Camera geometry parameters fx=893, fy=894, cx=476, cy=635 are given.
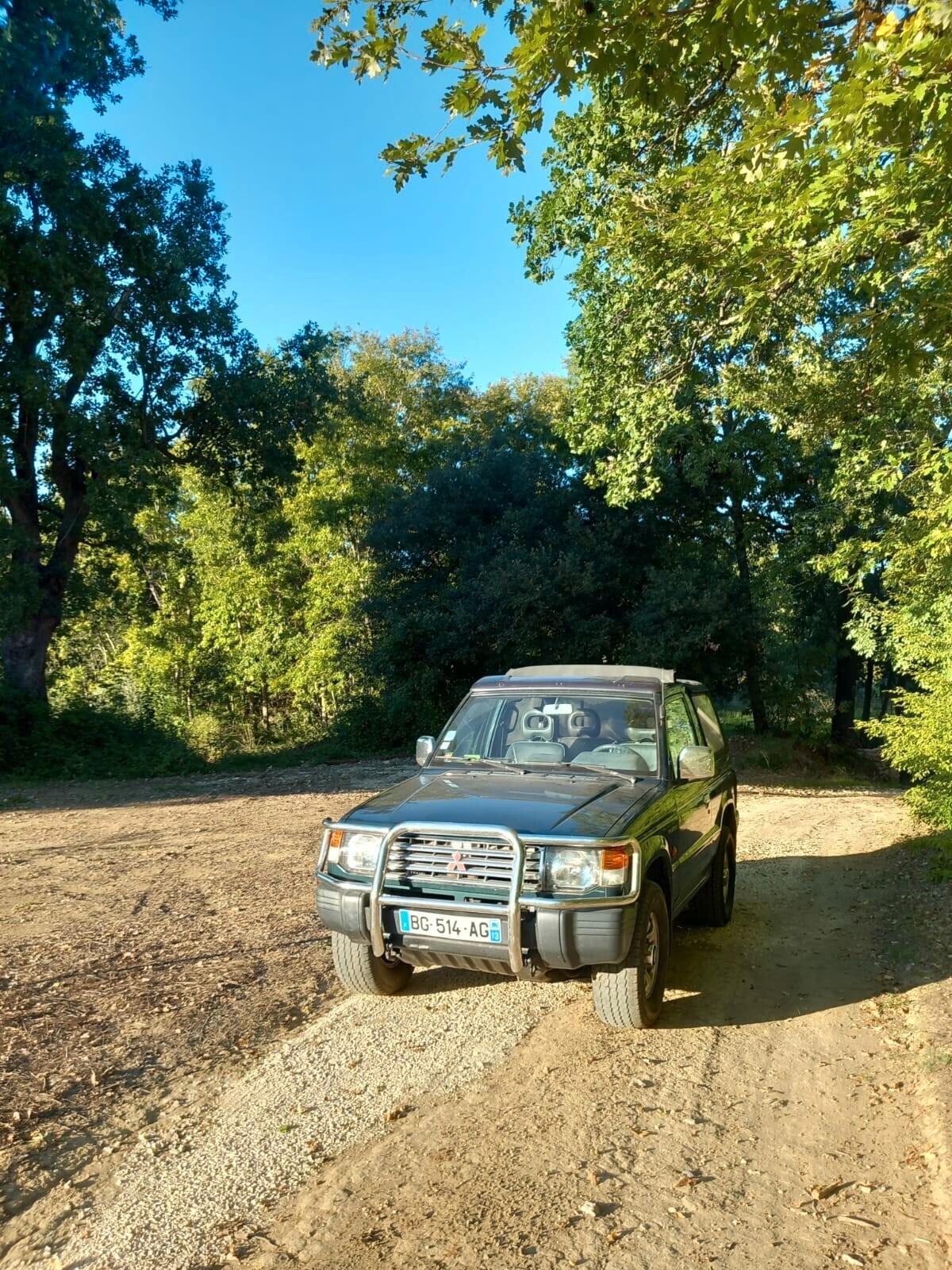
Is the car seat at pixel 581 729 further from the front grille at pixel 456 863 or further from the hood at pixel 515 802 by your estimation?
the front grille at pixel 456 863

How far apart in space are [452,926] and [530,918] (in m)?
0.40

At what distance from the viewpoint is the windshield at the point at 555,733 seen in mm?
5727

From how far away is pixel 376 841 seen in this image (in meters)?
4.73

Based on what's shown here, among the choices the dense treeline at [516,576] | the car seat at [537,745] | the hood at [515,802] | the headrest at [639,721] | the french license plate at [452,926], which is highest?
the dense treeline at [516,576]

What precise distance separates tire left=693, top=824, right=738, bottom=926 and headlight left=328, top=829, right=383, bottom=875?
116 inches

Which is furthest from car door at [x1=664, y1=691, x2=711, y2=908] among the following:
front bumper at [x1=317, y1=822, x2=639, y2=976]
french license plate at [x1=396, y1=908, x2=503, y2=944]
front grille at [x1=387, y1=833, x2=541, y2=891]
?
french license plate at [x1=396, y1=908, x2=503, y2=944]

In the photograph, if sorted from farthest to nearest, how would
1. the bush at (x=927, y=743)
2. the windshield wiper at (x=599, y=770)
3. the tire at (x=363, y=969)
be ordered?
the bush at (x=927, y=743), the windshield wiper at (x=599, y=770), the tire at (x=363, y=969)

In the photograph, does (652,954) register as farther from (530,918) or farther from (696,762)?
(696,762)

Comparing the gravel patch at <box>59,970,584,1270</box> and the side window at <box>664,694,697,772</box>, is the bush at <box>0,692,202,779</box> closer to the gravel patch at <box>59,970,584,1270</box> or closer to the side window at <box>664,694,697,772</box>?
the side window at <box>664,694,697,772</box>

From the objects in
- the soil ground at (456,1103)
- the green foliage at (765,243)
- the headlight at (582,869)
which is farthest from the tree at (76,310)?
the headlight at (582,869)

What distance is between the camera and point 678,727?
6.23 meters

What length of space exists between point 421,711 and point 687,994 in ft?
58.5

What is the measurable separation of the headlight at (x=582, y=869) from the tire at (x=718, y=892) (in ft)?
8.19

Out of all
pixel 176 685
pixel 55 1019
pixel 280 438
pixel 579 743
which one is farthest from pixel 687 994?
pixel 176 685
